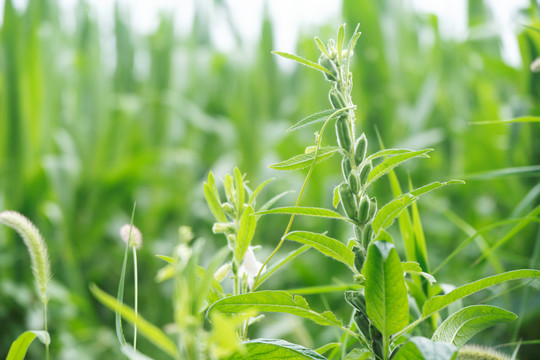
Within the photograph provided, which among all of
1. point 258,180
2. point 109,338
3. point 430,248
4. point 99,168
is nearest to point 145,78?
point 99,168

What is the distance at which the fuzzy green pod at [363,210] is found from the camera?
0.91 ft

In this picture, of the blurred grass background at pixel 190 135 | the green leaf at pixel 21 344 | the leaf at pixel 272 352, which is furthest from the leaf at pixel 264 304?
the blurred grass background at pixel 190 135

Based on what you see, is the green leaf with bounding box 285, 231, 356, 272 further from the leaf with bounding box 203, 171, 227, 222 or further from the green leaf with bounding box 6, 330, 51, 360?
the green leaf with bounding box 6, 330, 51, 360

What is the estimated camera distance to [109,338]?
3.71 feet

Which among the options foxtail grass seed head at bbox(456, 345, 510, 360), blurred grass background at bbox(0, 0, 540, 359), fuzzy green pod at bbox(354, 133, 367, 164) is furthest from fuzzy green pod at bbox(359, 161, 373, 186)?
blurred grass background at bbox(0, 0, 540, 359)

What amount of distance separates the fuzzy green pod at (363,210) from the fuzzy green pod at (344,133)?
0.03 m

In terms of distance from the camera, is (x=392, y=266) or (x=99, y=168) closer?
(x=392, y=266)

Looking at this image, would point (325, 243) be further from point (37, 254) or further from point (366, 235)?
point (37, 254)

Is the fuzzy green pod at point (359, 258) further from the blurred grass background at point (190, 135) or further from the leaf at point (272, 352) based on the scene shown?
the blurred grass background at point (190, 135)

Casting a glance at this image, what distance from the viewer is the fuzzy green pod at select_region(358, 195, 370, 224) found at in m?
0.28

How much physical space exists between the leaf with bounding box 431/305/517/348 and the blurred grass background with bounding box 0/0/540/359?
73 centimetres

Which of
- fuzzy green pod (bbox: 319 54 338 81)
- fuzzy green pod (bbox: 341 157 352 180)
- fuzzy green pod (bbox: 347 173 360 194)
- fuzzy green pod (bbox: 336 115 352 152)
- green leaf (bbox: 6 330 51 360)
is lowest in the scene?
green leaf (bbox: 6 330 51 360)

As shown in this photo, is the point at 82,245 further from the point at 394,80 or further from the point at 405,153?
the point at 405,153

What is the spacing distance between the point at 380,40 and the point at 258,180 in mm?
563
